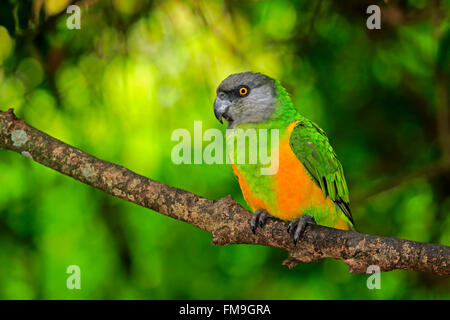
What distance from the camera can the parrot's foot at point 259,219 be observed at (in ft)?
8.15

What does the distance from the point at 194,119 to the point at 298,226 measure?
5.65ft

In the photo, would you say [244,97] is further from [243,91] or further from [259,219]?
[259,219]

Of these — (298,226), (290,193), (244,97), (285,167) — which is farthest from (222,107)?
(298,226)

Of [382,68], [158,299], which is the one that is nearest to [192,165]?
[158,299]

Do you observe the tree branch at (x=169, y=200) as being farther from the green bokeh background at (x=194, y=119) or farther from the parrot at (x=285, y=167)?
the green bokeh background at (x=194, y=119)

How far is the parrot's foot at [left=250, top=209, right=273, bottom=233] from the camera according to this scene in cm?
248

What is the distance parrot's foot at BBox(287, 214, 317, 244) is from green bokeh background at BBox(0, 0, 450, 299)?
4.49 ft

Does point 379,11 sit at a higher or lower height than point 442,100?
higher

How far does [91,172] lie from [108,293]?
1770 mm

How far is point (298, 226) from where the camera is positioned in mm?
2461

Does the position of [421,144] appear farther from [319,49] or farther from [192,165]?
[192,165]

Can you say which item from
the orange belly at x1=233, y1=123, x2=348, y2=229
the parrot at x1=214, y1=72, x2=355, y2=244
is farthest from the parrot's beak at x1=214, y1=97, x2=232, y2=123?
the orange belly at x1=233, y1=123, x2=348, y2=229

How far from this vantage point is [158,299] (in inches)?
157

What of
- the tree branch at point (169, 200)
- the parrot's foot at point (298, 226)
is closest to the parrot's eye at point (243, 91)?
the tree branch at point (169, 200)
